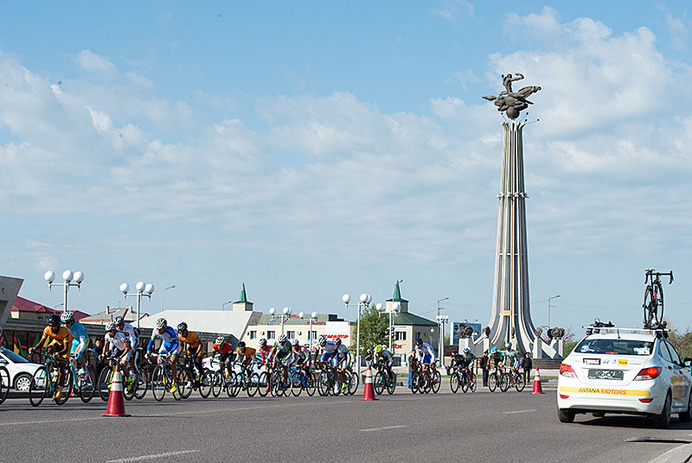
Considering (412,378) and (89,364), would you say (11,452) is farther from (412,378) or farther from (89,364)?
(412,378)

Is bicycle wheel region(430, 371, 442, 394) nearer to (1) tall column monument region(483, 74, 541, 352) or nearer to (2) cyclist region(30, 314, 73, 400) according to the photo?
(2) cyclist region(30, 314, 73, 400)

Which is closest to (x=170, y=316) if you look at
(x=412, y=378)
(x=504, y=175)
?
(x=504, y=175)

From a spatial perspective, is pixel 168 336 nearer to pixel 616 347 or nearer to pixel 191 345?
pixel 191 345

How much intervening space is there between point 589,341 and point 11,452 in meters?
10.3

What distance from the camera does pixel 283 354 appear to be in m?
27.6

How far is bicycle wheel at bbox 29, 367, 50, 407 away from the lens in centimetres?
1873

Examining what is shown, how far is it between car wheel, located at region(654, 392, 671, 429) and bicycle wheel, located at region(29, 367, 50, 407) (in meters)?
11.1

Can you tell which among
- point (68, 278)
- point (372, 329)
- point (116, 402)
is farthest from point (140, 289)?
point (372, 329)

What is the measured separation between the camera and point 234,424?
15000 millimetres

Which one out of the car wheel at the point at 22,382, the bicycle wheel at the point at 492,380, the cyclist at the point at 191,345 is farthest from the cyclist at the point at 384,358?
the car wheel at the point at 22,382

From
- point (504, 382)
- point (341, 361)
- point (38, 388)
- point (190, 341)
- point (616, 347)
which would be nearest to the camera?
point (616, 347)

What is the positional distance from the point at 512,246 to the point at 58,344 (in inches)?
2339

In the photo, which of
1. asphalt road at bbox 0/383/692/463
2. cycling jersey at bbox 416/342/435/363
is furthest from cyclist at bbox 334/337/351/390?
asphalt road at bbox 0/383/692/463

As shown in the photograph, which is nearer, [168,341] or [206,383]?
[168,341]
